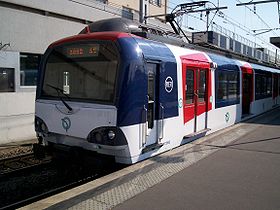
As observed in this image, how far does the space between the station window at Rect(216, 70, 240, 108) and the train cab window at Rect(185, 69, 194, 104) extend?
187cm

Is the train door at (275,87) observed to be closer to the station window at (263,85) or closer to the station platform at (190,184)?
the station window at (263,85)

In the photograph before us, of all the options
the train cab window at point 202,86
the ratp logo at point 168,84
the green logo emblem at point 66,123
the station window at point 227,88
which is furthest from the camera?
the station window at point 227,88

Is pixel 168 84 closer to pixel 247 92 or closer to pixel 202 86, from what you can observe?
pixel 202 86

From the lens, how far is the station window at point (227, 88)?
389 inches

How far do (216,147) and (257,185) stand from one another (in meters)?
2.66

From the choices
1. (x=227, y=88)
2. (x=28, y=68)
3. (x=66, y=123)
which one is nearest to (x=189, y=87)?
(x=66, y=123)

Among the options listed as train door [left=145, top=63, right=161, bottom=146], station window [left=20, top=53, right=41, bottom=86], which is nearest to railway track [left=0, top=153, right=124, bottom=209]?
train door [left=145, top=63, right=161, bottom=146]

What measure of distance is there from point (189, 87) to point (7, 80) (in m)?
6.06

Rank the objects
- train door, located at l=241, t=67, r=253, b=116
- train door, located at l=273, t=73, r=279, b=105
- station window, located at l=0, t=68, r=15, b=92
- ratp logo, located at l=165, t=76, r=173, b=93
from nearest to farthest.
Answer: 1. ratp logo, located at l=165, t=76, r=173, b=93
2. station window, located at l=0, t=68, r=15, b=92
3. train door, located at l=241, t=67, r=253, b=116
4. train door, located at l=273, t=73, r=279, b=105

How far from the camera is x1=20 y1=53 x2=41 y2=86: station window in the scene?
11438mm

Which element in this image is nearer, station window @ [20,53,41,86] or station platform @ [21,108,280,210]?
station platform @ [21,108,280,210]

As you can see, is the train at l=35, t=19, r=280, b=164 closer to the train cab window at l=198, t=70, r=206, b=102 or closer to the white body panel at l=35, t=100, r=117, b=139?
the white body panel at l=35, t=100, r=117, b=139

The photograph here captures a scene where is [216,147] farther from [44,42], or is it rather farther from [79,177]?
[44,42]

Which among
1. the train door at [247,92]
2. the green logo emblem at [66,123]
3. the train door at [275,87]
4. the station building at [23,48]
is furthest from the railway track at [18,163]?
the train door at [275,87]
